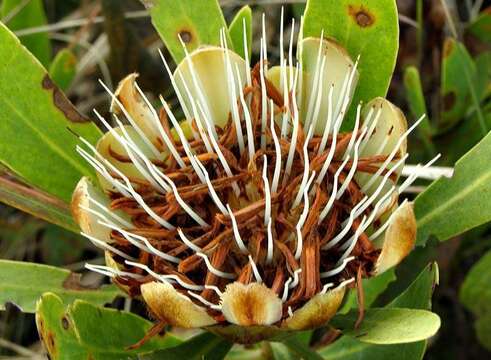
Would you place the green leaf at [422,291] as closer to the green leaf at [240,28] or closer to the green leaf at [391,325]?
the green leaf at [391,325]

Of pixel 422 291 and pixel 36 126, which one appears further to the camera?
pixel 36 126

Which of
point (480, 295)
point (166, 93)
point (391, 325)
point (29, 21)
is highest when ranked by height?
point (29, 21)

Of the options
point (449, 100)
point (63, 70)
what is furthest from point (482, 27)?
point (63, 70)

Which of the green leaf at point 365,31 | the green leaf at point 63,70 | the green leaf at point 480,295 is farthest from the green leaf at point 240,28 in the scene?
the green leaf at point 480,295

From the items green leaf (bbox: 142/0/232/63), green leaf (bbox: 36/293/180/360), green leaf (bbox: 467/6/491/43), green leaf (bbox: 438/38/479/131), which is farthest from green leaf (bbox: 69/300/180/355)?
green leaf (bbox: 467/6/491/43)

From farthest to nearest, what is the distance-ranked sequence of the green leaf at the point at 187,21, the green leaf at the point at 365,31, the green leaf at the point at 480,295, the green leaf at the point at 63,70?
the green leaf at the point at 63,70 < the green leaf at the point at 480,295 < the green leaf at the point at 187,21 < the green leaf at the point at 365,31

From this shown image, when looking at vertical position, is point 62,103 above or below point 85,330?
above

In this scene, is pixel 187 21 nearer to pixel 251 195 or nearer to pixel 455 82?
pixel 251 195
